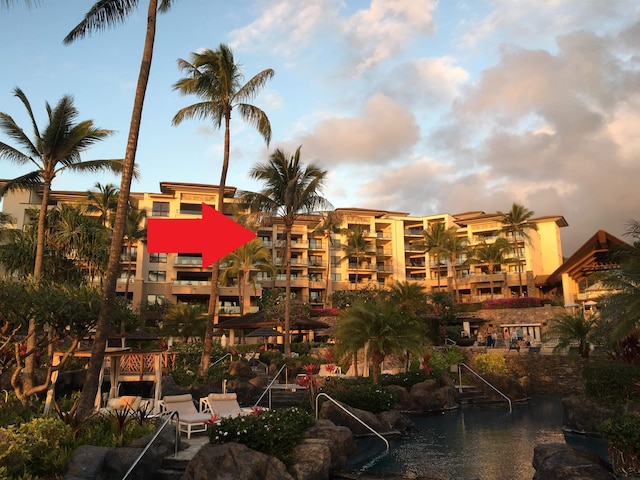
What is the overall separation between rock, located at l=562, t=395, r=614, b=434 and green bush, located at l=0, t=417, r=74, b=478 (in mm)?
13779

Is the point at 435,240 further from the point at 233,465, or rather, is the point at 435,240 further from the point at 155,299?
the point at 233,465

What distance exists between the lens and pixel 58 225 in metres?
23.1

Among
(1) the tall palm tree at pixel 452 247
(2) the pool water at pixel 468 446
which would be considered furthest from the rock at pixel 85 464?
(1) the tall palm tree at pixel 452 247

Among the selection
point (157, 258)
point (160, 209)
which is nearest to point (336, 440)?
point (157, 258)

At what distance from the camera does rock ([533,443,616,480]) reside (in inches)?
338

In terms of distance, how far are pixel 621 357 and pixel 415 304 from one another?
62.0 ft

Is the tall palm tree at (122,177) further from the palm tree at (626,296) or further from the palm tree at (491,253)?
the palm tree at (491,253)

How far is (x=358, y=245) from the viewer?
2431 inches

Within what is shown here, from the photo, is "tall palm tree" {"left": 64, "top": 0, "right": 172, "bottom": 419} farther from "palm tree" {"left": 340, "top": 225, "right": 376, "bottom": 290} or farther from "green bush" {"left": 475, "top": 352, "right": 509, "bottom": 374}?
"palm tree" {"left": 340, "top": 225, "right": 376, "bottom": 290}

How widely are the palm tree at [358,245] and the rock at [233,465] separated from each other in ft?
167

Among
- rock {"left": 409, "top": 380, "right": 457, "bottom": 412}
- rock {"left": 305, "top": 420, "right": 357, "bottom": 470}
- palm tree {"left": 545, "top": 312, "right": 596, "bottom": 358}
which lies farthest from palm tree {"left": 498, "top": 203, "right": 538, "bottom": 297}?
rock {"left": 305, "top": 420, "right": 357, "bottom": 470}

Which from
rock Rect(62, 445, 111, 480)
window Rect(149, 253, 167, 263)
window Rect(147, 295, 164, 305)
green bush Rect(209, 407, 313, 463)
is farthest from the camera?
window Rect(149, 253, 167, 263)

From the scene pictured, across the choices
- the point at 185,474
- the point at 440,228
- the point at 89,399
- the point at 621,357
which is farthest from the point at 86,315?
the point at 440,228

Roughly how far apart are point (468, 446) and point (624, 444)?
532cm
